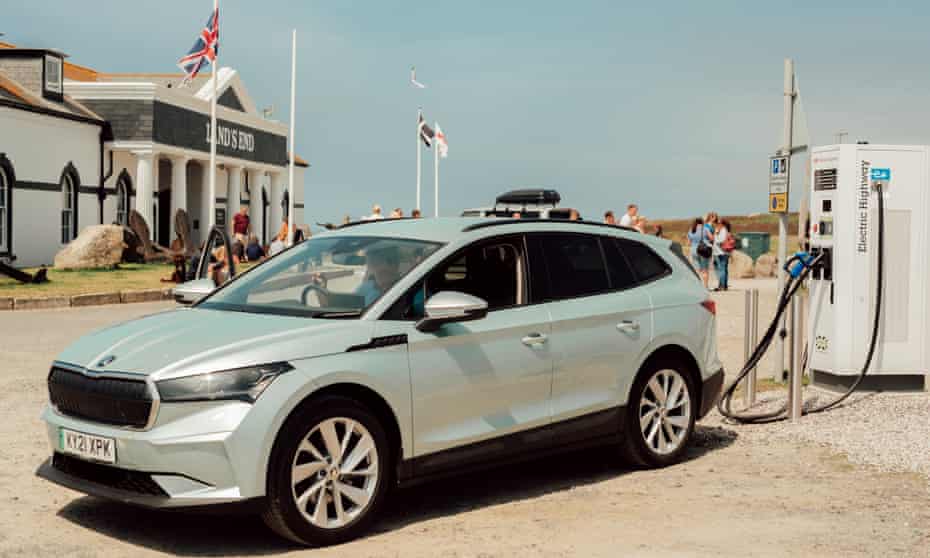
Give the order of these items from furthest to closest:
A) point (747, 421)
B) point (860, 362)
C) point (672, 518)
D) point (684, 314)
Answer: point (860, 362)
point (747, 421)
point (684, 314)
point (672, 518)

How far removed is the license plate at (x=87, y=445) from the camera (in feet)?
18.9

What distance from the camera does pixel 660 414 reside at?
8.01 meters

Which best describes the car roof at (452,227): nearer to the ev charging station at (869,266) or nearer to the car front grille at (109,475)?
the car front grille at (109,475)

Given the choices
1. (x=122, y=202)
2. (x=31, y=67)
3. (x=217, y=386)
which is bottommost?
(x=217, y=386)

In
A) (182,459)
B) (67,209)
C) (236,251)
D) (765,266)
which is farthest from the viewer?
(765,266)

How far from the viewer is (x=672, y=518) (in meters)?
6.60

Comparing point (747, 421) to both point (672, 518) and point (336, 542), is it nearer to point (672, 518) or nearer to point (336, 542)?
point (672, 518)

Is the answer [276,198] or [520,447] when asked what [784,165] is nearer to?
[520,447]

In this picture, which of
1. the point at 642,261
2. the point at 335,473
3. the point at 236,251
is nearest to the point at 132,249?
the point at 236,251

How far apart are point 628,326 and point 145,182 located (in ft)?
123

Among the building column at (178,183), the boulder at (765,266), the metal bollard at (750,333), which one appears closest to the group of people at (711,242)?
the boulder at (765,266)

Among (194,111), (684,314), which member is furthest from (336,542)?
(194,111)

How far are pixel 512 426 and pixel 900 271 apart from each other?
5.87 metres

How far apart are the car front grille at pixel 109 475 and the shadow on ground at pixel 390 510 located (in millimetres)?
264
